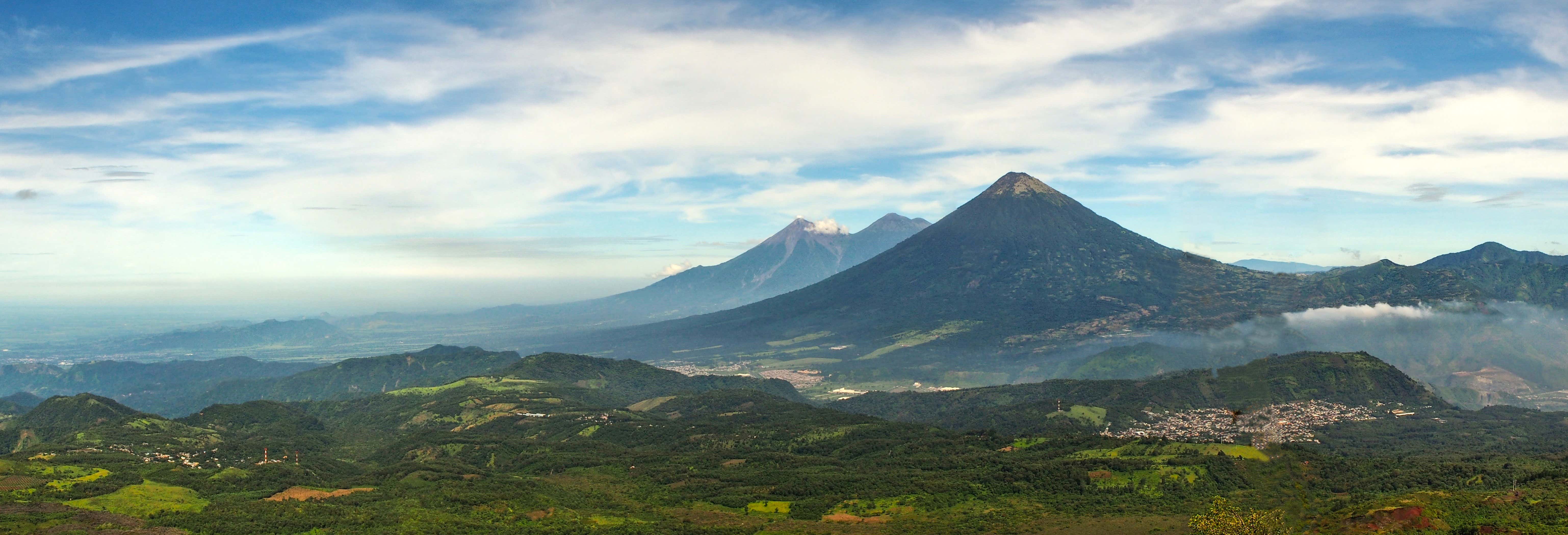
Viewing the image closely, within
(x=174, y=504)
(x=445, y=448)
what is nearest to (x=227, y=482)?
(x=174, y=504)

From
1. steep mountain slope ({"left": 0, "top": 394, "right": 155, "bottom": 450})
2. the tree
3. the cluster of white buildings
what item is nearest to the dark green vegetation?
steep mountain slope ({"left": 0, "top": 394, "right": 155, "bottom": 450})

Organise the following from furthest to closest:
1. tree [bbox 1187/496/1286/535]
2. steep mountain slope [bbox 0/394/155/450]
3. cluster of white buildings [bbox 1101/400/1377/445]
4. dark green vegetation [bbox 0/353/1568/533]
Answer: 1. steep mountain slope [bbox 0/394/155/450]
2. cluster of white buildings [bbox 1101/400/1377/445]
3. dark green vegetation [bbox 0/353/1568/533]
4. tree [bbox 1187/496/1286/535]

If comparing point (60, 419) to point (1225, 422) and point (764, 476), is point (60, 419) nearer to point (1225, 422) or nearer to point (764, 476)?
point (764, 476)

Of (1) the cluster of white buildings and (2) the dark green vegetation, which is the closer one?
(2) the dark green vegetation

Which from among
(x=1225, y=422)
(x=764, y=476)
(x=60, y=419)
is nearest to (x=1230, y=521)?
(x=764, y=476)

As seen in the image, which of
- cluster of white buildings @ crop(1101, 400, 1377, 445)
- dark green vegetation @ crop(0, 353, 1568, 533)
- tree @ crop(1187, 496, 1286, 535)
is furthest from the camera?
cluster of white buildings @ crop(1101, 400, 1377, 445)

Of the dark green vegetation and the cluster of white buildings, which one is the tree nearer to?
the dark green vegetation
